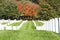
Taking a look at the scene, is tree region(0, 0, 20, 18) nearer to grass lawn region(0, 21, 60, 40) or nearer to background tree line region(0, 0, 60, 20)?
background tree line region(0, 0, 60, 20)

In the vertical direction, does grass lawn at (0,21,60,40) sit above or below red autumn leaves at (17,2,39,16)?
below

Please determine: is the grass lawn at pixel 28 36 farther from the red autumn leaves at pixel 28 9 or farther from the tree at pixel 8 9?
the red autumn leaves at pixel 28 9

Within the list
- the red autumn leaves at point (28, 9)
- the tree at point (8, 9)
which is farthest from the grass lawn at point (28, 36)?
the red autumn leaves at point (28, 9)

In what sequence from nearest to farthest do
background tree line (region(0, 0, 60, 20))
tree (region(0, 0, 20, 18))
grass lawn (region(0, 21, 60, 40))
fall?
grass lawn (region(0, 21, 60, 40))
tree (region(0, 0, 20, 18))
background tree line (region(0, 0, 60, 20))

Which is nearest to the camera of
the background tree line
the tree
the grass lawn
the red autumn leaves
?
the grass lawn

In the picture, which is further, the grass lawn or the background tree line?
the background tree line

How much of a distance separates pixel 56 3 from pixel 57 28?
87.3m

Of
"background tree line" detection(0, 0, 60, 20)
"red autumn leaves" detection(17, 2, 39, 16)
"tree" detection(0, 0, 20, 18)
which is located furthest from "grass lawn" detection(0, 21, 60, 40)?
"red autumn leaves" detection(17, 2, 39, 16)

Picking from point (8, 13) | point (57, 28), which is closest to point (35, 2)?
point (8, 13)

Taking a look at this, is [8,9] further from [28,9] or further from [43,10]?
[28,9]

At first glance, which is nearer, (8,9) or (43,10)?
(43,10)

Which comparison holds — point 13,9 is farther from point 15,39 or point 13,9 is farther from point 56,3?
point 15,39

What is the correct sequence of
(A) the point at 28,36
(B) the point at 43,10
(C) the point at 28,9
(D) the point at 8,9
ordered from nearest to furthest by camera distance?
(A) the point at 28,36, (B) the point at 43,10, (D) the point at 8,9, (C) the point at 28,9

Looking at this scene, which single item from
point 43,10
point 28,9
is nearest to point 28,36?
point 43,10
